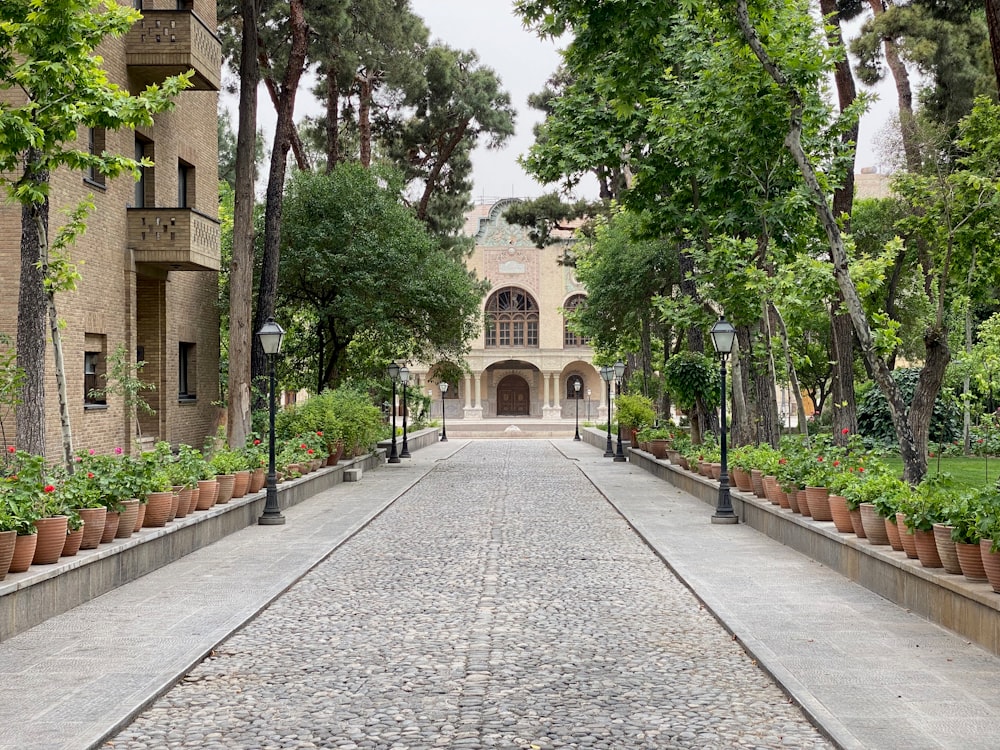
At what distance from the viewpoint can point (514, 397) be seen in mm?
72562

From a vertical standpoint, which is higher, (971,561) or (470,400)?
(470,400)

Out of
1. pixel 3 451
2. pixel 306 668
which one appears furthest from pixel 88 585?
pixel 3 451

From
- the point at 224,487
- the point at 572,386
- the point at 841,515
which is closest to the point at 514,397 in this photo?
the point at 572,386

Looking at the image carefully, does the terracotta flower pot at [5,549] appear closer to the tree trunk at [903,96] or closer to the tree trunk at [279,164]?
the tree trunk at [279,164]

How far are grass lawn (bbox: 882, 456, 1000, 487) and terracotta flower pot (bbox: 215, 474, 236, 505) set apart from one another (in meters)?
11.5

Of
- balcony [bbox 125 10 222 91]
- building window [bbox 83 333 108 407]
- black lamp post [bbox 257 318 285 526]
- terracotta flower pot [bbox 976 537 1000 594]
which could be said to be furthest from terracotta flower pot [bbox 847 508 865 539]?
balcony [bbox 125 10 222 91]

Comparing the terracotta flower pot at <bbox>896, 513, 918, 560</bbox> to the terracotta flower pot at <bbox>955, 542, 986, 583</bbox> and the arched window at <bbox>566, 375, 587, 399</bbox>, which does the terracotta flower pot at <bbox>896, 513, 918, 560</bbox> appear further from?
the arched window at <bbox>566, 375, 587, 399</bbox>

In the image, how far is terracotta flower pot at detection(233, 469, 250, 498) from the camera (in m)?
15.2

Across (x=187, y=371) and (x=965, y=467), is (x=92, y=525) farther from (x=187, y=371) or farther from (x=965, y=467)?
(x=965, y=467)

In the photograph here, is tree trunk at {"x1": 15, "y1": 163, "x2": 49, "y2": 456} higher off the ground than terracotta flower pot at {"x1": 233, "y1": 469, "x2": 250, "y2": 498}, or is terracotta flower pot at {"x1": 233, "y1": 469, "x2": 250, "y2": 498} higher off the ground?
tree trunk at {"x1": 15, "y1": 163, "x2": 49, "y2": 456}

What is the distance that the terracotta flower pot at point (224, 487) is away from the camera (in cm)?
1432

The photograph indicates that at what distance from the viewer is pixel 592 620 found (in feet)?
27.6

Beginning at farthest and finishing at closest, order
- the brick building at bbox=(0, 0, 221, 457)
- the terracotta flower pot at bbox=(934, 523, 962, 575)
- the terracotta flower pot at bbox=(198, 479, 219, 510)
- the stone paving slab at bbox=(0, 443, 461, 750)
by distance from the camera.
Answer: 1. the brick building at bbox=(0, 0, 221, 457)
2. the terracotta flower pot at bbox=(198, 479, 219, 510)
3. the terracotta flower pot at bbox=(934, 523, 962, 575)
4. the stone paving slab at bbox=(0, 443, 461, 750)

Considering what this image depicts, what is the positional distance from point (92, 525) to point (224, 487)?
4918 mm
